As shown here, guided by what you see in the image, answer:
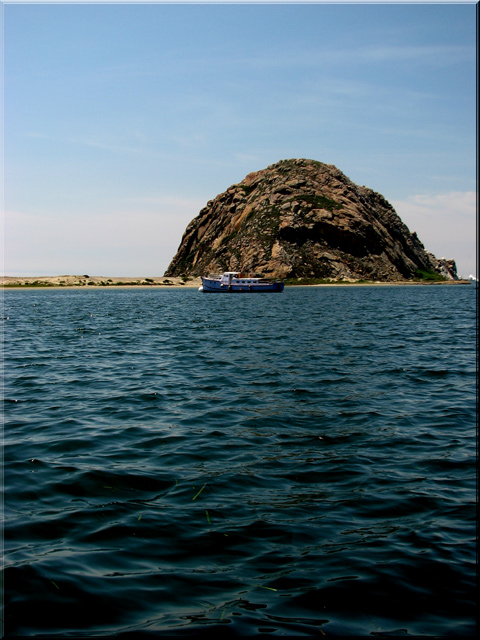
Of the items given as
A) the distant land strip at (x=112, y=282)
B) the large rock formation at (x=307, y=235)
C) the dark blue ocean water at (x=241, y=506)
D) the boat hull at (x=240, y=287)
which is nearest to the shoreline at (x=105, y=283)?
the distant land strip at (x=112, y=282)

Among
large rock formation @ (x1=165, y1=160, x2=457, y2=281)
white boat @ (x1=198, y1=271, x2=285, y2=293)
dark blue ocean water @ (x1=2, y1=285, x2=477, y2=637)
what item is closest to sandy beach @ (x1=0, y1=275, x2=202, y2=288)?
large rock formation @ (x1=165, y1=160, x2=457, y2=281)

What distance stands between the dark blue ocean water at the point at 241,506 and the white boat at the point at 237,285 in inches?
3816

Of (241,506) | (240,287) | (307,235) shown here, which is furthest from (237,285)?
(241,506)

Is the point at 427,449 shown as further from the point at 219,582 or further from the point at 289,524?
the point at 219,582

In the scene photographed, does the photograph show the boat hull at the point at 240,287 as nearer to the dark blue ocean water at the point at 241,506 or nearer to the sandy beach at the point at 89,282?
the sandy beach at the point at 89,282

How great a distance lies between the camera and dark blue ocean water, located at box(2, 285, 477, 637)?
16.4ft

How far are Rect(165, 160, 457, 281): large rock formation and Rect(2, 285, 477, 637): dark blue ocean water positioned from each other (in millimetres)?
141111

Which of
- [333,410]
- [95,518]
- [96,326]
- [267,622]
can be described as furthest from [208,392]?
[96,326]

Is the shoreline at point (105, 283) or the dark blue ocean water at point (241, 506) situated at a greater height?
the shoreline at point (105, 283)

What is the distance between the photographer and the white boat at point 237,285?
113312 millimetres

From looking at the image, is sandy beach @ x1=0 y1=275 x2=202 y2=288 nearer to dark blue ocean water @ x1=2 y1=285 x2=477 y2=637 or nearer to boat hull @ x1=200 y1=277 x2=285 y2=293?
boat hull @ x1=200 y1=277 x2=285 y2=293

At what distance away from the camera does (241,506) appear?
7.29 m

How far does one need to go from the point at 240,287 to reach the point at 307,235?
190ft

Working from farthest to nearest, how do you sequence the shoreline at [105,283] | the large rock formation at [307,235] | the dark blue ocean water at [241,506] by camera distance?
the large rock formation at [307,235]
the shoreline at [105,283]
the dark blue ocean water at [241,506]
